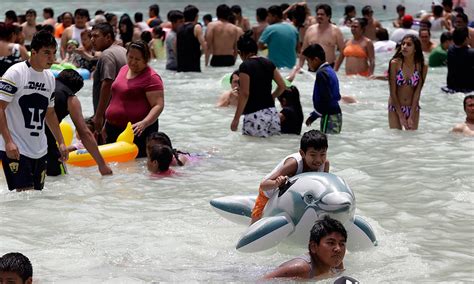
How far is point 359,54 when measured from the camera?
15648 mm

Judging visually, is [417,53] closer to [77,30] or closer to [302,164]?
[302,164]

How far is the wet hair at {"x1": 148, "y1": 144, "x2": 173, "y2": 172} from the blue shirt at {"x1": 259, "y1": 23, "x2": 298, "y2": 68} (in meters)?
7.11

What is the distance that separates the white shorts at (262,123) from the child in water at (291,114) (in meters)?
0.16

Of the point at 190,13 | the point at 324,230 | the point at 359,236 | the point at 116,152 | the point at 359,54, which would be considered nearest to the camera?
the point at 324,230

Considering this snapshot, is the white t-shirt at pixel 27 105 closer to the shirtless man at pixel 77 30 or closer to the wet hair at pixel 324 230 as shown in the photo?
the wet hair at pixel 324 230

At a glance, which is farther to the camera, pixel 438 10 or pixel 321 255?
pixel 438 10

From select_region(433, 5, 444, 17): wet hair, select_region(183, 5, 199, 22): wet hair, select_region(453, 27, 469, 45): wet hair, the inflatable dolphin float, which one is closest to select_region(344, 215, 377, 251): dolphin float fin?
the inflatable dolphin float

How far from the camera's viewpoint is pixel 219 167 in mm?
9844

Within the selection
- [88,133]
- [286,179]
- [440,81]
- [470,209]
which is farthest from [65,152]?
[440,81]

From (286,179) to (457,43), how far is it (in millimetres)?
8241

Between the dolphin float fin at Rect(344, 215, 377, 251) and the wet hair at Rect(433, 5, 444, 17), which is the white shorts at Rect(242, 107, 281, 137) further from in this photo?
Answer: the wet hair at Rect(433, 5, 444, 17)

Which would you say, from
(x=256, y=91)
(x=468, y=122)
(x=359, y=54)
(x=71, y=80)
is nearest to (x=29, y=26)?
(x=359, y=54)

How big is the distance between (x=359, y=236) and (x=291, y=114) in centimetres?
487

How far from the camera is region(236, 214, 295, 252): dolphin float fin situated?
6.28m
